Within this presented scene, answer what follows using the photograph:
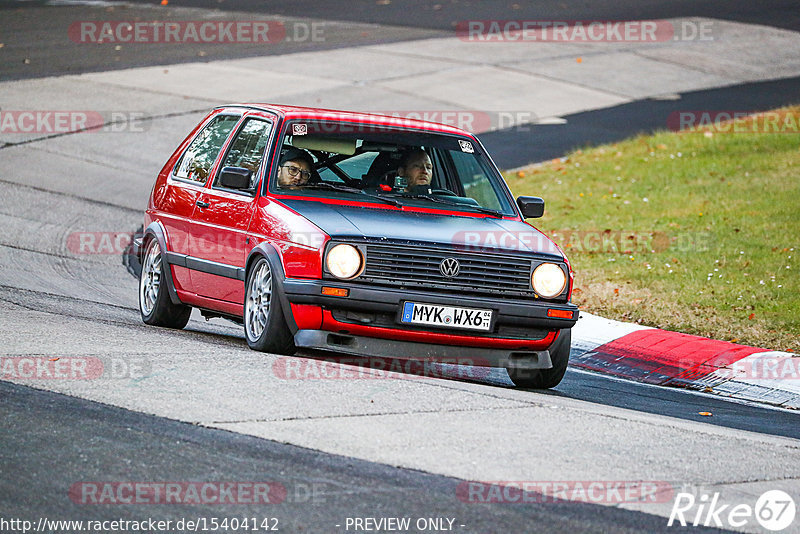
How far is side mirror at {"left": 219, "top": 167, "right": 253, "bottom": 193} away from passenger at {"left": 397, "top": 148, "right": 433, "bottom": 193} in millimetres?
1098

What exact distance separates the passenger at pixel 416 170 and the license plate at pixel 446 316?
1362mm

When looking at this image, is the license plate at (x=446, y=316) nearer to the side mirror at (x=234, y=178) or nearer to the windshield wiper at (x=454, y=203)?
the windshield wiper at (x=454, y=203)

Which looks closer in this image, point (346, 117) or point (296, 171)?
point (296, 171)

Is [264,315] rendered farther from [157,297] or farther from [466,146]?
[466,146]

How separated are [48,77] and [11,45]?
4195 mm

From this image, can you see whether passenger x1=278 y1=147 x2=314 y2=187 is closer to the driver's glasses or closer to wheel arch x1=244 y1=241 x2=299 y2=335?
the driver's glasses

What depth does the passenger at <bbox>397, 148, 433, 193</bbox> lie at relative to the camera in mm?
8758

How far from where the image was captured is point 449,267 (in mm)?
7625

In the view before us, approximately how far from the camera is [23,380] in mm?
6637

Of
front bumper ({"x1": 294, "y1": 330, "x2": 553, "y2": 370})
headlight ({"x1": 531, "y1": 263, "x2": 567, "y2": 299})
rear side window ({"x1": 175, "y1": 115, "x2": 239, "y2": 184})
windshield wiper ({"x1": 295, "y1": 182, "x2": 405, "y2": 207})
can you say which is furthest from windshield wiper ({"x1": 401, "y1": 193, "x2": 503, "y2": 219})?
rear side window ({"x1": 175, "y1": 115, "x2": 239, "y2": 184})

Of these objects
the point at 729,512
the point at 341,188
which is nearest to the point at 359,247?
the point at 341,188

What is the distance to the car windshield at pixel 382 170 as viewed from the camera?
8.47 metres

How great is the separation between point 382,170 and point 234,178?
1.07 meters

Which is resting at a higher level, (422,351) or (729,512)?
(422,351)
